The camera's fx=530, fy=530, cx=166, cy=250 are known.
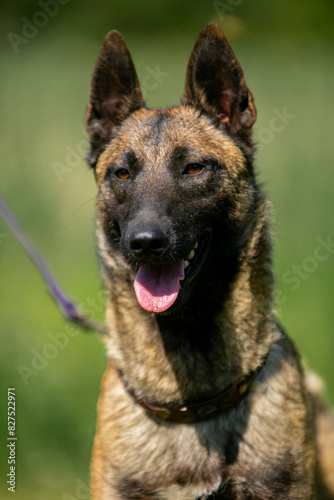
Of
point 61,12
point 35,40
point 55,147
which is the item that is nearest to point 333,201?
point 55,147

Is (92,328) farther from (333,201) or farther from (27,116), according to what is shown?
(27,116)

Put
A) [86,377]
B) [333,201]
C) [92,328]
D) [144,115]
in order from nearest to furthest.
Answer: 1. [144,115]
2. [92,328]
3. [86,377]
4. [333,201]

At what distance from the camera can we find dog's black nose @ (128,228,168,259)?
7.14 feet

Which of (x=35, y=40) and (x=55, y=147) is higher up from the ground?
(x=35, y=40)

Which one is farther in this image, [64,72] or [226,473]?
[64,72]

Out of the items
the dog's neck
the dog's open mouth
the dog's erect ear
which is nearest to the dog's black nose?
the dog's open mouth

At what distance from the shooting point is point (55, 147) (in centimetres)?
650

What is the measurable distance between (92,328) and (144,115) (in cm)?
133

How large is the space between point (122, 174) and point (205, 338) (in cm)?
90

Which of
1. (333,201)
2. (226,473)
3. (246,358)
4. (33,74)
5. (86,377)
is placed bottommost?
(333,201)

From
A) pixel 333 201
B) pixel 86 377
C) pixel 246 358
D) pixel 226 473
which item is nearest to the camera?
pixel 226 473

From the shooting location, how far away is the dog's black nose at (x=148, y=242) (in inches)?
85.7

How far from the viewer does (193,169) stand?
253 centimetres

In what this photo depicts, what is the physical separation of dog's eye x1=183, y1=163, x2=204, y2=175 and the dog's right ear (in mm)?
606
